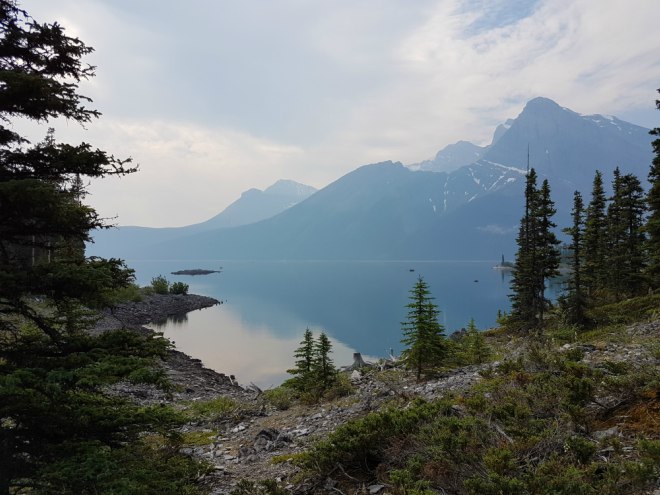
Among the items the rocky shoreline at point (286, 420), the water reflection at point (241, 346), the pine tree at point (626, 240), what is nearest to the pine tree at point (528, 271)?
the pine tree at point (626, 240)

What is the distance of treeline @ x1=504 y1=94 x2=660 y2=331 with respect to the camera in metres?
27.0

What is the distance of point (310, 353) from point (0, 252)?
1234cm

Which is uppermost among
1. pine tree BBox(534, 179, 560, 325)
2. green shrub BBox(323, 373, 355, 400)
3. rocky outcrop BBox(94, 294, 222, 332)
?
pine tree BBox(534, 179, 560, 325)

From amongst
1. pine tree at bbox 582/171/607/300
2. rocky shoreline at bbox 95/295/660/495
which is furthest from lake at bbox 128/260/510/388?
pine tree at bbox 582/171/607/300

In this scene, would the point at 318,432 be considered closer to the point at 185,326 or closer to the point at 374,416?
the point at 374,416

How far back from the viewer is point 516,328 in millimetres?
35062

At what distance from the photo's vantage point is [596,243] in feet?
138

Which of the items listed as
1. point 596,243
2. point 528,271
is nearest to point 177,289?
point 528,271

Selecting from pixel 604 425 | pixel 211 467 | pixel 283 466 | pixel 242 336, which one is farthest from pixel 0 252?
pixel 242 336

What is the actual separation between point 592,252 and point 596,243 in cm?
104

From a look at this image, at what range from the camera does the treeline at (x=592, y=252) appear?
88.5 ft

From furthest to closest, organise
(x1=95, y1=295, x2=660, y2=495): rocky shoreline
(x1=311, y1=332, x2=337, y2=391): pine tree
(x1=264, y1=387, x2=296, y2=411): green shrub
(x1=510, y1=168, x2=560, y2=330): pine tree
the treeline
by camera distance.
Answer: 1. (x1=510, y1=168, x2=560, y2=330): pine tree
2. the treeline
3. (x1=311, y1=332, x2=337, y2=391): pine tree
4. (x1=264, y1=387, x2=296, y2=411): green shrub
5. (x1=95, y1=295, x2=660, y2=495): rocky shoreline

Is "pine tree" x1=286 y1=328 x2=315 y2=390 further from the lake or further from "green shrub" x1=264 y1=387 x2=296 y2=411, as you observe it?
the lake

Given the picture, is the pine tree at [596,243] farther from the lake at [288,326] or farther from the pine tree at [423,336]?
the pine tree at [423,336]
